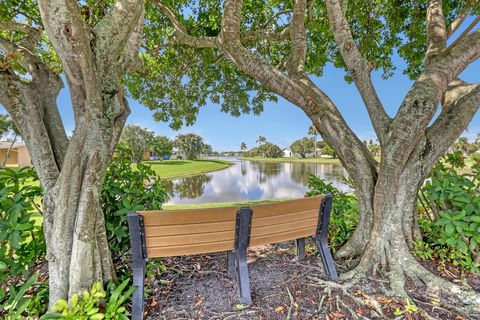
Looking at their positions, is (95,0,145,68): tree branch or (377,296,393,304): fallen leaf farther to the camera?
(377,296,393,304): fallen leaf

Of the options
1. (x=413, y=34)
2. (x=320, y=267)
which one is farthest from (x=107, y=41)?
(x=413, y=34)

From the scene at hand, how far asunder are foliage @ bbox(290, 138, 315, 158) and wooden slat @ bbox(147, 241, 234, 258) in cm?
7314

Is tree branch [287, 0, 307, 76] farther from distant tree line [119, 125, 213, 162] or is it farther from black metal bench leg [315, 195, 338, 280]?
distant tree line [119, 125, 213, 162]

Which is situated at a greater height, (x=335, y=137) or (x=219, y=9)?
(x=219, y=9)

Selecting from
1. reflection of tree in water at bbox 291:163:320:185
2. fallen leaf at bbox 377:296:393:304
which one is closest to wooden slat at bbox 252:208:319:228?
fallen leaf at bbox 377:296:393:304

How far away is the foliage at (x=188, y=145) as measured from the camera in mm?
60031

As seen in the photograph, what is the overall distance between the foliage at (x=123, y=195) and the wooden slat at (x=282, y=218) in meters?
1.13

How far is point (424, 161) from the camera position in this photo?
8.04 feet

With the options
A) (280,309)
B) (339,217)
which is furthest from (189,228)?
(339,217)

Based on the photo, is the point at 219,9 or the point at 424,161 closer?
the point at 424,161

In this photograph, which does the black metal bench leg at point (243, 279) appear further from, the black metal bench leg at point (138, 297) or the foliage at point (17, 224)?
the foliage at point (17, 224)

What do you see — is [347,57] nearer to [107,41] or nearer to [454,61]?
[454,61]

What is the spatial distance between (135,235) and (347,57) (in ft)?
10.5

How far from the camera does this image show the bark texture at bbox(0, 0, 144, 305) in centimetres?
165
